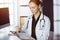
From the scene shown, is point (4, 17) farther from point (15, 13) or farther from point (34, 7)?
point (34, 7)

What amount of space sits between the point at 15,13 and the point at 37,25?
0.69 ft

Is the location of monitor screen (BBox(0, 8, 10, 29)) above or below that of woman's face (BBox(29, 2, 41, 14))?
below

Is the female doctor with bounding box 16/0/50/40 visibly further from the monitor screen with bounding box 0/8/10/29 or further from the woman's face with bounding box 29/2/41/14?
the monitor screen with bounding box 0/8/10/29

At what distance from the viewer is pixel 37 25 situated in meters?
1.22

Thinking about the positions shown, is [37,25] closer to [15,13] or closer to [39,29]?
[39,29]

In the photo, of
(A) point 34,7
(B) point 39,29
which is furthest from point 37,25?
(A) point 34,7

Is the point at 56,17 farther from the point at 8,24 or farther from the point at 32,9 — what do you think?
the point at 8,24

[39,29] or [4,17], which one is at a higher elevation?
[4,17]

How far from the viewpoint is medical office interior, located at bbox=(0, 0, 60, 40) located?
1.16m

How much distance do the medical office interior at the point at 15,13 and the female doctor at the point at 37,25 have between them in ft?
0.12

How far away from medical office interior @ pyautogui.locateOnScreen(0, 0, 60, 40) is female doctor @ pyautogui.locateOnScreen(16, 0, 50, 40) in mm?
36

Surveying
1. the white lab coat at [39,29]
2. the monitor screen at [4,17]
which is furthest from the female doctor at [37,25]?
the monitor screen at [4,17]

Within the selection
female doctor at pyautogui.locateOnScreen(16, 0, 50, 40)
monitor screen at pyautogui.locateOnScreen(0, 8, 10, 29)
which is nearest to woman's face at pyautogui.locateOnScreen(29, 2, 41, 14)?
female doctor at pyautogui.locateOnScreen(16, 0, 50, 40)

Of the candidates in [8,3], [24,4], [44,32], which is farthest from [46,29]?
[8,3]
